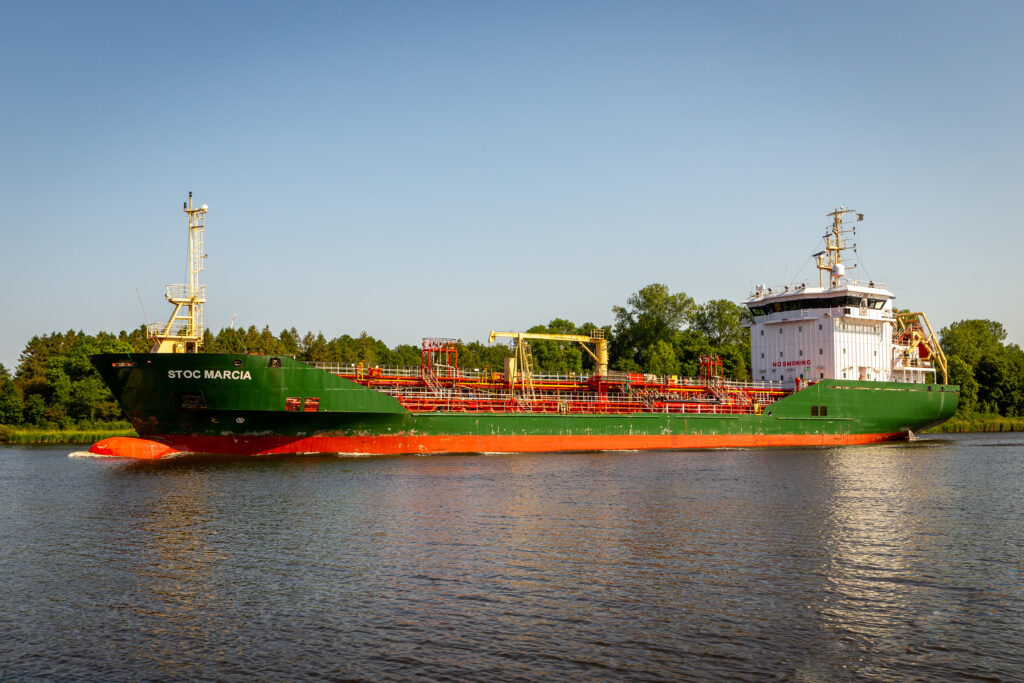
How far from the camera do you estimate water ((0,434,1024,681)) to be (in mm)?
11289

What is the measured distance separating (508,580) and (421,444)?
24060 millimetres

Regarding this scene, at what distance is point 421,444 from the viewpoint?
127 feet

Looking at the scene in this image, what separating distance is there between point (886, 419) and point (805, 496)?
29080mm

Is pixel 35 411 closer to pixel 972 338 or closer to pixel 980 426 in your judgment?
pixel 980 426

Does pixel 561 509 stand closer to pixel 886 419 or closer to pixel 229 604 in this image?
pixel 229 604

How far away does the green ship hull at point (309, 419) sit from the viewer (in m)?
34.3

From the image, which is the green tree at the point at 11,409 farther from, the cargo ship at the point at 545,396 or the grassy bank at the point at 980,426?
the grassy bank at the point at 980,426

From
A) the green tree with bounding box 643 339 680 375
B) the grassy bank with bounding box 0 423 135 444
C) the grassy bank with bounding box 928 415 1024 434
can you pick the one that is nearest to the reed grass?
the grassy bank with bounding box 0 423 135 444

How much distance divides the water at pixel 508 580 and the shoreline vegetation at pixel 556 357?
25.9 meters

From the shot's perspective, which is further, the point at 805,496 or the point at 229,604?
the point at 805,496

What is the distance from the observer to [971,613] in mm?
13109

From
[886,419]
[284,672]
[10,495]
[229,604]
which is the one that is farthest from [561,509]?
[886,419]

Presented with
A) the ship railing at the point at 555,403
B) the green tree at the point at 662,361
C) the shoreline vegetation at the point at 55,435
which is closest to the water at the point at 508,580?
the ship railing at the point at 555,403

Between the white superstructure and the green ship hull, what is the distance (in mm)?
8078
